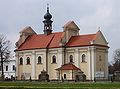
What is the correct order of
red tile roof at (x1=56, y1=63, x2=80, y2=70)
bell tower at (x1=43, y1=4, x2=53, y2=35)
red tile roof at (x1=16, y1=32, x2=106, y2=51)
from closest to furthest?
red tile roof at (x1=56, y1=63, x2=80, y2=70), red tile roof at (x1=16, y1=32, x2=106, y2=51), bell tower at (x1=43, y1=4, x2=53, y2=35)

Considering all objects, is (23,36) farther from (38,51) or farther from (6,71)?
(6,71)

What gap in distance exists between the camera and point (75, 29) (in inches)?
3524

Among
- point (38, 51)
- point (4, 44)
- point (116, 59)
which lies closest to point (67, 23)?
point (38, 51)

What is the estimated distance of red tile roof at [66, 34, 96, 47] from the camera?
82494mm

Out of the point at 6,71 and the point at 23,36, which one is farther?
the point at 6,71

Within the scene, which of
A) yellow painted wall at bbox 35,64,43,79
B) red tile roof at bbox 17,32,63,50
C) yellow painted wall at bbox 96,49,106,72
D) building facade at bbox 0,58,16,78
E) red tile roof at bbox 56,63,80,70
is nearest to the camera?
red tile roof at bbox 56,63,80,70

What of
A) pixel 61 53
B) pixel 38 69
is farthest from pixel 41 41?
pixel 61 53

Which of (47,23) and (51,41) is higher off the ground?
(47,23)

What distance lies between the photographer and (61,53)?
84.8m

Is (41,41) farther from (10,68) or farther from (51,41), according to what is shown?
(10,68)

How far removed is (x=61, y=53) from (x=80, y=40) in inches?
221

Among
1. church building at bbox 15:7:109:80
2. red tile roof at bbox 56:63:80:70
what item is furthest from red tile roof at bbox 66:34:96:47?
red tile roof at bbox 56:63:80:70

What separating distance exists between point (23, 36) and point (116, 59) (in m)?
39.2

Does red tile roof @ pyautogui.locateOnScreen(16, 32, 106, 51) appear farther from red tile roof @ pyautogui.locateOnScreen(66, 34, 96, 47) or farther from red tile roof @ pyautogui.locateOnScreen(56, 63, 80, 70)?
red tile roof @ pyautogui.locateOnScreen(56, 63, 80, 70)
